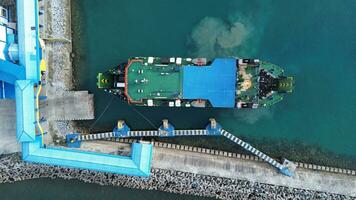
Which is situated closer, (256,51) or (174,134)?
(174,134)

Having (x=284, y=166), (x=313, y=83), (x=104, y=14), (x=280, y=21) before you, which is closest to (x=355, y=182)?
(x=284, y=166)

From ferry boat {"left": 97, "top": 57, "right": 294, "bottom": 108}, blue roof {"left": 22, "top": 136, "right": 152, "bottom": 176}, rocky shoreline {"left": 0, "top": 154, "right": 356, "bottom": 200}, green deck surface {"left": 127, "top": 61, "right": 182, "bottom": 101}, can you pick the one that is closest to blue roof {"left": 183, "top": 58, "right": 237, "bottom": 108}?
ferry boat {"left": 97, "top": 57, "right": 294, "bottom": 108}

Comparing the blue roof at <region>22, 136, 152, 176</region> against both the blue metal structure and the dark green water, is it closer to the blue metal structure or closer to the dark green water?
the blue metal structure

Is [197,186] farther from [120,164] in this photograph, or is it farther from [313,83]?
[313,83]

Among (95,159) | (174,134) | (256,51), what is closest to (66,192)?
(95,159)

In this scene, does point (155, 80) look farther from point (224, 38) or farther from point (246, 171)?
point (246, 171)

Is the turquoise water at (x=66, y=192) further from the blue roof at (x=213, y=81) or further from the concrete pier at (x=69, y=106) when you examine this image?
the blue roof at (x=213, y=81)

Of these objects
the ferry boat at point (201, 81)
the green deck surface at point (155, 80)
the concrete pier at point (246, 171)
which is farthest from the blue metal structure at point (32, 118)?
the ferry boat at point (201, 81)
